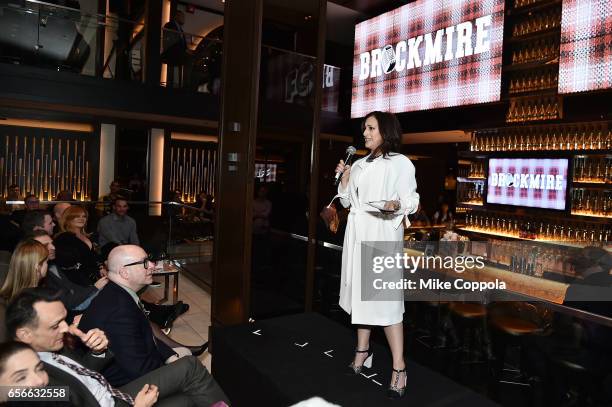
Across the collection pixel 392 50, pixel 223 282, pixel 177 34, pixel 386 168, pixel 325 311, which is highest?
pixel 177 34

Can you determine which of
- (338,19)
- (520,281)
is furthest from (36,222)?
(338,19)

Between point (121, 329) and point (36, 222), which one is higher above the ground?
point (36, 222)

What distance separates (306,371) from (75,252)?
2872mm

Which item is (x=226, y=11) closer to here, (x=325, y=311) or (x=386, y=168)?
(x=386, y=168)

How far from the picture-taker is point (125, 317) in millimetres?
2303

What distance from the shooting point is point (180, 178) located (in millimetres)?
11977

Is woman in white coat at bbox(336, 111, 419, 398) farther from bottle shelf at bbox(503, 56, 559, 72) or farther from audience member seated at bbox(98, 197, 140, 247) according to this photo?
audience member seated at bbox(98, 197, 140, 247)

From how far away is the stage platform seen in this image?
2320mm

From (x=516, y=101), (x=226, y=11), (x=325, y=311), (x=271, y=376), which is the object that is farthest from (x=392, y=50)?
(x=271, y=376)

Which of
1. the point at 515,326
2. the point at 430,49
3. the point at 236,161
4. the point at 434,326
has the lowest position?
the point at 434,326

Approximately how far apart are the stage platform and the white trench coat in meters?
0.39

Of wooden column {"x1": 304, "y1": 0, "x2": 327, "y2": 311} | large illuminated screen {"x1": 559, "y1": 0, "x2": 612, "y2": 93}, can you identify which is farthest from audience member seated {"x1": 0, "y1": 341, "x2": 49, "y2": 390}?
large illuminated screen {"x1": 559, "y1": 0, "x2": 612, "y2": 93}

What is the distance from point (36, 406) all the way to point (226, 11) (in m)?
3.46

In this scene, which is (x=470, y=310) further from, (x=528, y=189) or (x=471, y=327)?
(x=528, y=189)
